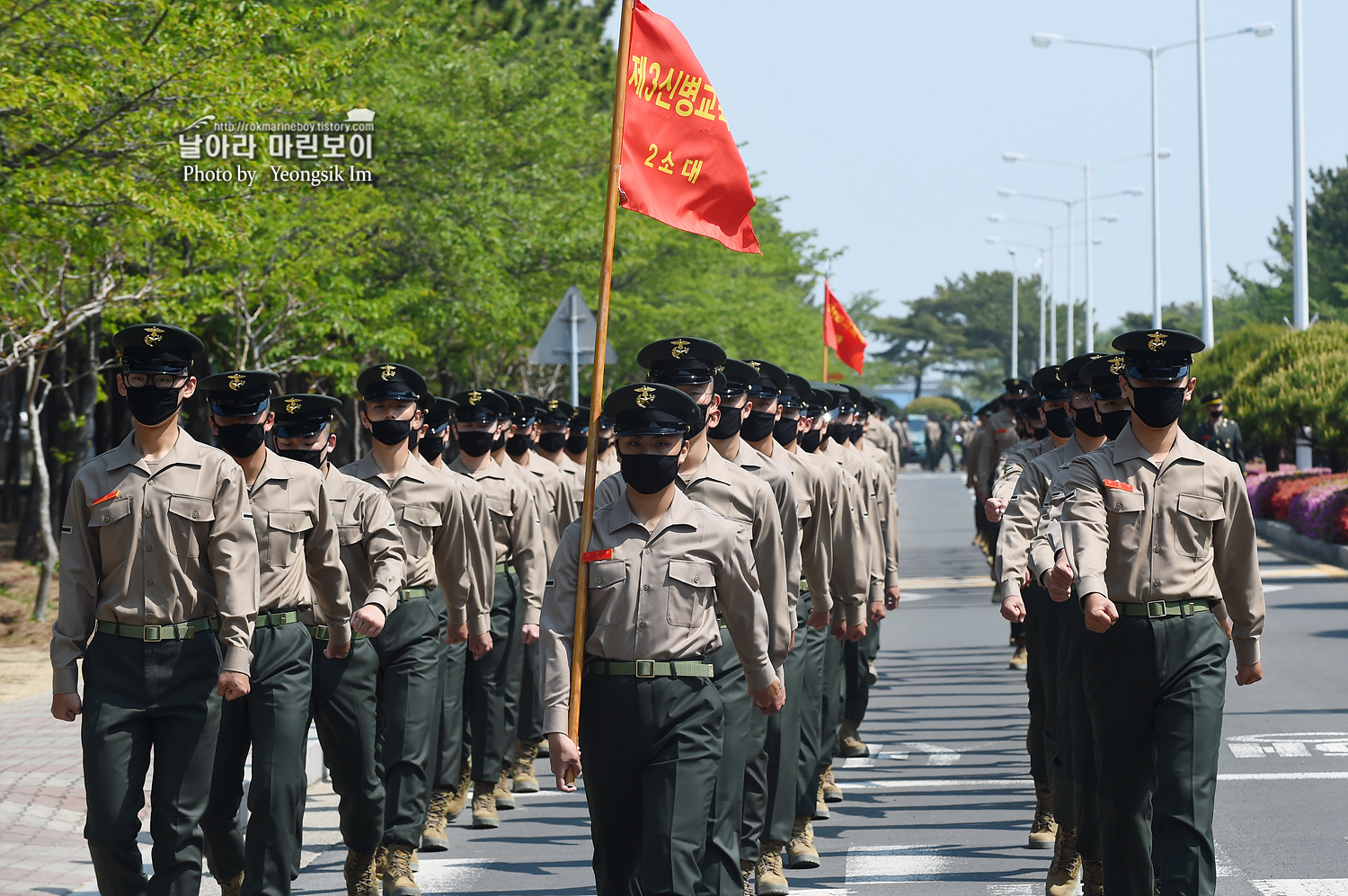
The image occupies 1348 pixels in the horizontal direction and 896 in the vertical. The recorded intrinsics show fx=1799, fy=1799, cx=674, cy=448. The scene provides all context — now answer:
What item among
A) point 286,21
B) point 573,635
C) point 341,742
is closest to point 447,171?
point 286,21

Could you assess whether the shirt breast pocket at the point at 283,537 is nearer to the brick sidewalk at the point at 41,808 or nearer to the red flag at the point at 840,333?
the brick sidewalk at the point at 41,808

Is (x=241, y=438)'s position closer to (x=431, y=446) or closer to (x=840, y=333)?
(x=431, y=446)

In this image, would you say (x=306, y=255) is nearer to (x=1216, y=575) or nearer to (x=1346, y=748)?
(x=1346, y=748)

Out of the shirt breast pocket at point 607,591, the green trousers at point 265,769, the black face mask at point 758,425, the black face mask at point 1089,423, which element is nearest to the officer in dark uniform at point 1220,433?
the black face mask at point 1089,423

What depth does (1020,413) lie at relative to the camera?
12.2m

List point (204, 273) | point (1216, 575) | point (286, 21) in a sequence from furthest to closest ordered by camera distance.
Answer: point (204, 273), point (286, 21), point (1216, 575)

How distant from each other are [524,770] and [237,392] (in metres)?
4.35

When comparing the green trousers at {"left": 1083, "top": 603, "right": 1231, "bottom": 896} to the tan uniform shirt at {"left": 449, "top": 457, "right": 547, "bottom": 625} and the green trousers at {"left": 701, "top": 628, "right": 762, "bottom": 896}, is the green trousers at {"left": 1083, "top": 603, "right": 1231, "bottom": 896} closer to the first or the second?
the green trousers at {"left": 701, "top": 628, "right": 762, "bottom": 896}

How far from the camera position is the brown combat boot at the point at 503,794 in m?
9.68

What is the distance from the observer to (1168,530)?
6.09m

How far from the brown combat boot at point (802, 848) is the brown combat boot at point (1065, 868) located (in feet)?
3.65

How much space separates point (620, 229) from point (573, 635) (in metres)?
22.5

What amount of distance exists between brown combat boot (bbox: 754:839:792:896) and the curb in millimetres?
15113

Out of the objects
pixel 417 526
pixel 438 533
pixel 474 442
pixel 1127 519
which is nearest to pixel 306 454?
pixel 417 526
